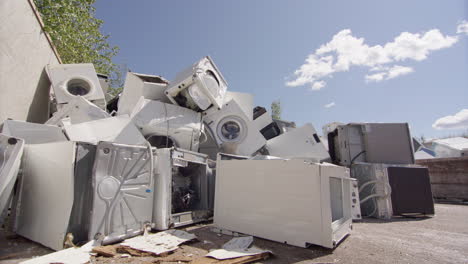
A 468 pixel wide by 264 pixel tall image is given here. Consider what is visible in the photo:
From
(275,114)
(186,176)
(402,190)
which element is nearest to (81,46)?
(186,176)

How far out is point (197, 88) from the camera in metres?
3.62

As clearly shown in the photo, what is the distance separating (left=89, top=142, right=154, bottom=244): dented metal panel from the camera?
1.71 metres

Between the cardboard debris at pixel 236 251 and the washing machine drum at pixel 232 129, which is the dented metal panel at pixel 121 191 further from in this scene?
the washing machine drum at pixel 232 129

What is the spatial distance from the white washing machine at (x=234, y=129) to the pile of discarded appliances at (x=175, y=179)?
8.3 inches

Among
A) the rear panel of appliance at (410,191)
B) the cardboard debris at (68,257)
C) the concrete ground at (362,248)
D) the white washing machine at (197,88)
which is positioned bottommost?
the concrete ground at (362,248)

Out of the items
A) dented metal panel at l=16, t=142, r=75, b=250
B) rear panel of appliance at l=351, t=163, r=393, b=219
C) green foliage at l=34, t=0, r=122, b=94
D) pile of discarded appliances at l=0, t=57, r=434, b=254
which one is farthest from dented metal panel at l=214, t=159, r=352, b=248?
green foliage at l=34, t=0, r=122, b=94

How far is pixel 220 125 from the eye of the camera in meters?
4.12

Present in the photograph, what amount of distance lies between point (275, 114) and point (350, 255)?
1763 centimetres

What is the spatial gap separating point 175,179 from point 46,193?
1256 mm

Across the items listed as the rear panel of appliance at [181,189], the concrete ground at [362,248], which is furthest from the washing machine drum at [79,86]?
the concrete ground at [362,248]

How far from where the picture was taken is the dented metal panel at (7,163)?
1545mm

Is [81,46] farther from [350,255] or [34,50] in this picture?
[350,255]

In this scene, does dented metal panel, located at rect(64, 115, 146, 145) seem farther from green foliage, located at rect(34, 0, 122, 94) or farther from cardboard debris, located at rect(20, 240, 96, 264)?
green foliage, located at rect(34, 0, 122, 94)

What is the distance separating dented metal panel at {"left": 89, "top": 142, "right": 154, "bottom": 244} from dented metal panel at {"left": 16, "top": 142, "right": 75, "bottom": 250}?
7.0 inches
